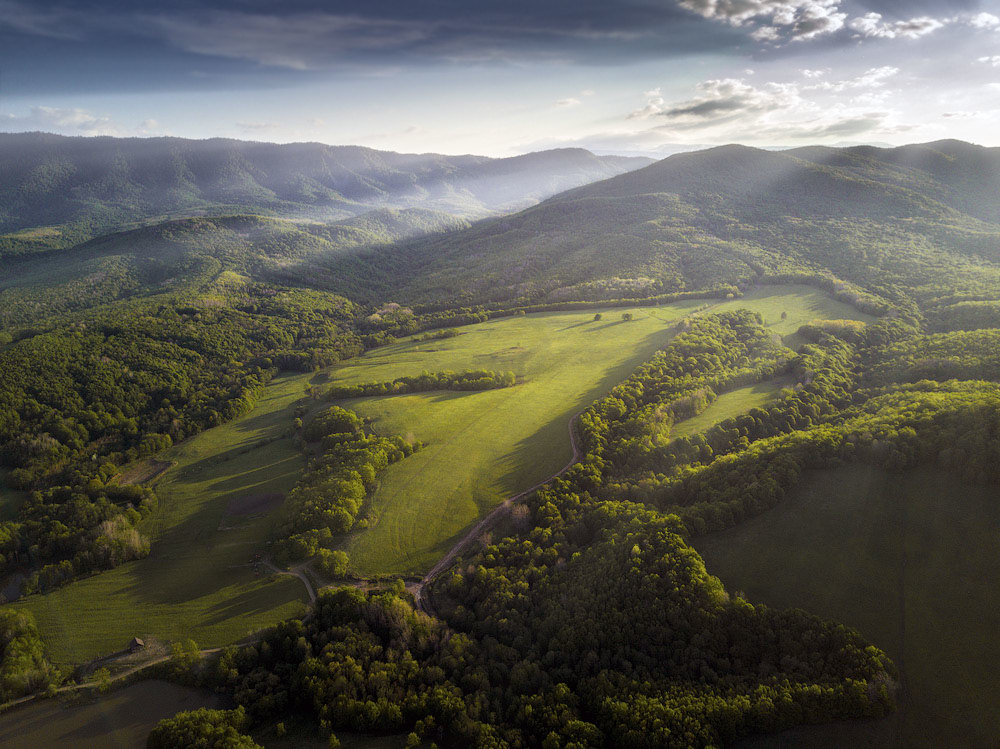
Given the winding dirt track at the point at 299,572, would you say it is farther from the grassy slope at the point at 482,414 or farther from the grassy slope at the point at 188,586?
the grassy slope at the point at 482,414

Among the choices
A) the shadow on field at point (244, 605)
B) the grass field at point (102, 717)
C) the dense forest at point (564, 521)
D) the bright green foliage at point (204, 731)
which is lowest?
the grass field at point (102, 717)

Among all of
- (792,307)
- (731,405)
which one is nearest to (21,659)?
(731,405)

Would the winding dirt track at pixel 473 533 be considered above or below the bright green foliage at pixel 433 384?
below

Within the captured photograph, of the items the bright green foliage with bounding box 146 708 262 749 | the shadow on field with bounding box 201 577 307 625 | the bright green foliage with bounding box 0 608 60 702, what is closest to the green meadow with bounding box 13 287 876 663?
the shadow on field with bounding box 201 577 307 625

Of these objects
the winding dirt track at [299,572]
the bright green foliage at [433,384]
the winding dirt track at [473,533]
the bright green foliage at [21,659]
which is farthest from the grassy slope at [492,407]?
the bright green foliage at [21,659]

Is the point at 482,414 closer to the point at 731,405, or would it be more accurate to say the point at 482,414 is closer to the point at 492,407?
the point at 492,407

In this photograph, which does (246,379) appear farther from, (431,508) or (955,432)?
(955,432)
